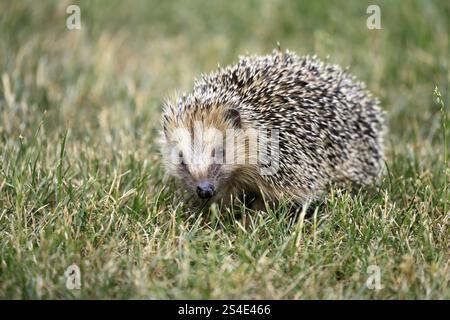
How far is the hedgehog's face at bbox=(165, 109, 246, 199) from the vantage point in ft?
17.9

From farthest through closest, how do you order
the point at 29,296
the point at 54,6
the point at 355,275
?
the point at 54,6 < the point at 355,275 < the point at 29,296

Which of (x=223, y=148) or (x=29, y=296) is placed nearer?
(x=29, y=296)

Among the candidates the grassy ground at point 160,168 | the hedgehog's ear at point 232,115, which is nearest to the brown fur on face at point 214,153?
the hedgehog's ear at point 232,115

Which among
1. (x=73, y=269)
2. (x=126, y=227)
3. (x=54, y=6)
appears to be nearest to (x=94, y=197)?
(x=126, y=227)

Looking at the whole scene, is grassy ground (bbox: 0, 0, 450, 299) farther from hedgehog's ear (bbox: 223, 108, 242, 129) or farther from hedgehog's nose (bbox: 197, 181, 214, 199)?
hedgehog's ear (bbox: 223, 108, 242, 129)

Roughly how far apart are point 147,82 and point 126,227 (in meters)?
3.62

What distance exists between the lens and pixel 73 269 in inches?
177

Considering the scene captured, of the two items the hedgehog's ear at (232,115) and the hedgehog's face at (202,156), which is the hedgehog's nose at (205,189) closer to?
the hedgehog's face at (202,156)

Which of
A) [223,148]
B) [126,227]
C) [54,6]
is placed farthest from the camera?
[54,6]

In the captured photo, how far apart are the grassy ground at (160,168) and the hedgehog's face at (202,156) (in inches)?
11.0

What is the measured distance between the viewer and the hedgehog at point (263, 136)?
18.6ft

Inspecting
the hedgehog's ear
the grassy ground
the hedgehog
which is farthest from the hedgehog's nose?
the hedgehog's ear

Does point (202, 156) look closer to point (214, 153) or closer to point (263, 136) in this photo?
point (214, 153)
